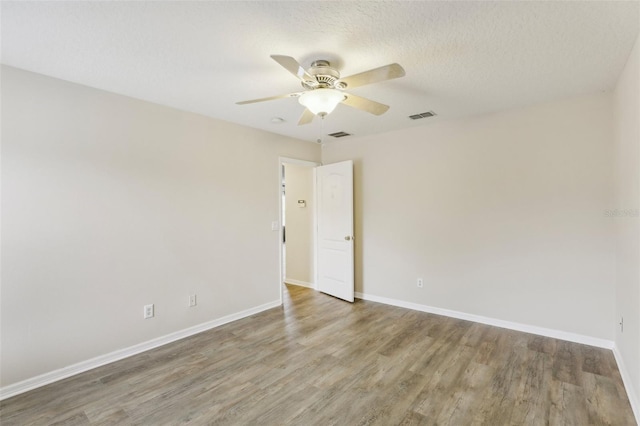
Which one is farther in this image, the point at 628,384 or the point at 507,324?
the point at 507,324

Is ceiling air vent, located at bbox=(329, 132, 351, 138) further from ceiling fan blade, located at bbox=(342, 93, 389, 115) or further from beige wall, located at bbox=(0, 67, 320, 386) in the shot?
ceiling fan blade, located at bbox=(342, 93, 389, 115)

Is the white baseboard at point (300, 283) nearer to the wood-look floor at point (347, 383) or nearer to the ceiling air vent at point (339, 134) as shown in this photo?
the wood-look floor at point (347, 383)

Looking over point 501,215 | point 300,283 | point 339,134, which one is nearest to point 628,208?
point 501,215

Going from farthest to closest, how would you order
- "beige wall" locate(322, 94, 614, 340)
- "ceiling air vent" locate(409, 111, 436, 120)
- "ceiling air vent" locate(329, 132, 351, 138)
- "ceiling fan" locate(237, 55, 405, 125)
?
1. "ceiling air vent" locate(329, 132, 351, 138)
2. "ceiling air vent" locate(409, 111, 436, 120)
3. "beige wall" locate(322, 94, 614, 340)
4. "ceiling fan" locate(237, 55, 405, 125)

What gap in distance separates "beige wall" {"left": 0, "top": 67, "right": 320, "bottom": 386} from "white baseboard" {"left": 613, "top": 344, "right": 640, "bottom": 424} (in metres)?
3.62

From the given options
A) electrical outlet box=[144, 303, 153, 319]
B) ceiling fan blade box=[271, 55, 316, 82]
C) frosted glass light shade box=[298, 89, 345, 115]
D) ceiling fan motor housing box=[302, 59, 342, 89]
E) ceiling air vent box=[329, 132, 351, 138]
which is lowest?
electrical outlet box=[144, 303, 153, 319]

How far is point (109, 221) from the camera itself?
284 centimetres

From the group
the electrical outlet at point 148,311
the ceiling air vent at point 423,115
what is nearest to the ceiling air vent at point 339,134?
the ceiling air vent at point 423,115

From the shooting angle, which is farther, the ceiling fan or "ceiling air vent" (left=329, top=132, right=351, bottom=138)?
"ceiling air vent" (left=329, top=132, right=351, bottom=138)

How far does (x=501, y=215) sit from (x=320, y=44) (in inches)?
110

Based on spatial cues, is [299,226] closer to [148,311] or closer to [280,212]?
[280,212]

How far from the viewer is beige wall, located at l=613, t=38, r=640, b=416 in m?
2.09

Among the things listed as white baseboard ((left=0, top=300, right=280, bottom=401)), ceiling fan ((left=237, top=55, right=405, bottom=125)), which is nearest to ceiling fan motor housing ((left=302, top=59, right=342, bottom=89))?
ceiling fan ((left=237, top=55, right=405, bottom=125))

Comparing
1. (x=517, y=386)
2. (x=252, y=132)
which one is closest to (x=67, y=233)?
(x=252, y=132)
